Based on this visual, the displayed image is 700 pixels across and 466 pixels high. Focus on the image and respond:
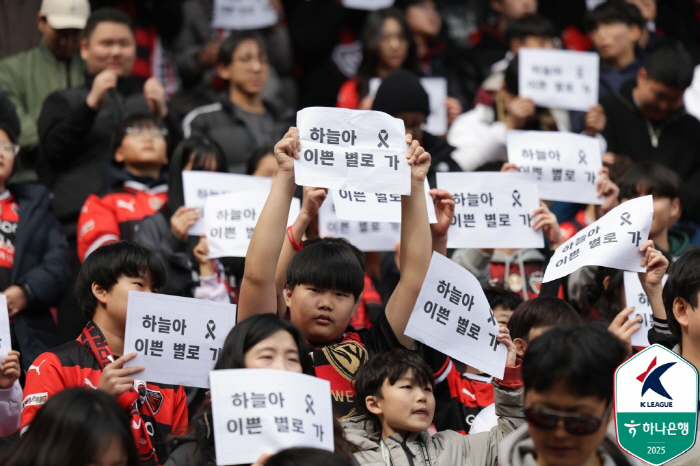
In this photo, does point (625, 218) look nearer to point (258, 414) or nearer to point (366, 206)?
point (366, 206)

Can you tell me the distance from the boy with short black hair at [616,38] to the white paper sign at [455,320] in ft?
15.4

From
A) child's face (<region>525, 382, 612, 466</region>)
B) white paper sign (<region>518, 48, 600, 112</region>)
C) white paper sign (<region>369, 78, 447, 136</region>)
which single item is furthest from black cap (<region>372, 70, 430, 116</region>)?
child's face (<region>525, 382, 612, 466</region>)

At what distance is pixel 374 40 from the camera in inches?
336

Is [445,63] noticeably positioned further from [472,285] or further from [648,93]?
[472,285]

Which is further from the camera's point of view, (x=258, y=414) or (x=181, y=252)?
(x=181, y=252)

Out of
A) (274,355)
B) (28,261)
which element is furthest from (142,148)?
(274,355)

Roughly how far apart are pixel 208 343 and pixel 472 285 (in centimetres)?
120

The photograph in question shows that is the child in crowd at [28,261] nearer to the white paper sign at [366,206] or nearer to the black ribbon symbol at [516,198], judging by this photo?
the white paper sign at [366,206]

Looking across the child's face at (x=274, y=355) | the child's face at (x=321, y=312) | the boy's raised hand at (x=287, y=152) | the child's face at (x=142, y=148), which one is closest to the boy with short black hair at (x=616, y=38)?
the child's face at (x=142, y=148)

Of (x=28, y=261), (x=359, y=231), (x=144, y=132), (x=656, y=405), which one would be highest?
(x=144, y=132)

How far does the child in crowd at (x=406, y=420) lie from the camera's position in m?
4.01

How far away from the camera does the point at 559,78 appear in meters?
7.42

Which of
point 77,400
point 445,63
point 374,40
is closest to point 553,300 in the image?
point 77,400

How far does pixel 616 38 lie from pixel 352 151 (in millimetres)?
5052
